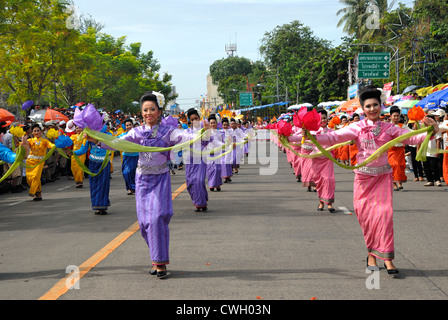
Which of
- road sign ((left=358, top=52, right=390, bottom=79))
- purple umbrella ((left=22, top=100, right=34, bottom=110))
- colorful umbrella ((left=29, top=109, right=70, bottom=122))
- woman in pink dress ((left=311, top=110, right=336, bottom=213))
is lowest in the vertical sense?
woman in pink dress ((left=311, top=110, right=336, bottom=213))

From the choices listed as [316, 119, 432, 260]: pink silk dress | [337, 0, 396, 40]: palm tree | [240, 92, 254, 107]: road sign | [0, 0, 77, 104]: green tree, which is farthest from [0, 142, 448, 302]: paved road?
[240, 92, 254, 107]: road sign

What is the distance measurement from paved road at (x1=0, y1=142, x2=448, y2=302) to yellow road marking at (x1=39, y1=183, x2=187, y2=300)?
0.08ft

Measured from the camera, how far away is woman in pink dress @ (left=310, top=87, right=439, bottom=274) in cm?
653

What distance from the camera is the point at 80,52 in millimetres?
35219

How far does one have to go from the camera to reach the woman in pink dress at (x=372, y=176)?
6531 mm

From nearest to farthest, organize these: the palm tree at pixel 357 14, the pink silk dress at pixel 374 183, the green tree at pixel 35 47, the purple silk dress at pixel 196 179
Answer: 1. the pink silk dress at pixel 374 183
2. the purple silk dress at pixel 196 179
3. the green tree at pixel 35 47
4. the palm tree at pixel 357 14

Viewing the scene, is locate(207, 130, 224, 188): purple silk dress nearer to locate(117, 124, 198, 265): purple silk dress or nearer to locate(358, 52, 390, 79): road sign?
locate(117, 124, 198, 265): purple silk dress

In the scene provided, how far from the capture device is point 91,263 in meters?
7.13

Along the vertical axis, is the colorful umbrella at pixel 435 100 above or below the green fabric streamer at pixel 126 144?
above

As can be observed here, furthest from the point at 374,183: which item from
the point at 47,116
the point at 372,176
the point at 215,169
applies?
the point at 47,116

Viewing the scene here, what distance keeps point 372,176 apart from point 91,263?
11.2ft

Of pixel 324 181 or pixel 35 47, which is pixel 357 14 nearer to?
pixel 35 47

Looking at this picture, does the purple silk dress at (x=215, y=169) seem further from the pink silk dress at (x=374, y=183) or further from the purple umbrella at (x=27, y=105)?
the purple umbrella at (x=27, y=105)

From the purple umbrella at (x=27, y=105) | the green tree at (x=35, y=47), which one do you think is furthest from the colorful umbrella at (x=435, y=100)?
the purple umbrella at (x=27, y=105)
